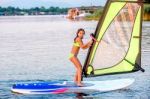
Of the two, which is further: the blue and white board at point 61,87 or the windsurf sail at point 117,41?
the blue and white board at point 61,87

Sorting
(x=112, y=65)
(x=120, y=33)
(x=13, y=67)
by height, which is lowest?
(x=13, y=67)

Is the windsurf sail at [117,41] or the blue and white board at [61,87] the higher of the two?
the windsurf sail at [117,41]

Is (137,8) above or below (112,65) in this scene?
above

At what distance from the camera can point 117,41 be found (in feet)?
48.1

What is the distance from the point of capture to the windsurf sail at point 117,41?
46.7ft

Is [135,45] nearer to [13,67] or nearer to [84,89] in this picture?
[84,89]

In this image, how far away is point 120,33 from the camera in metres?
14.6

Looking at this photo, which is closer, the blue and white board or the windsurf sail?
the windsurf sail

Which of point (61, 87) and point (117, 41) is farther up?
point (117, 41)

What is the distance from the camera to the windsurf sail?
561 inches

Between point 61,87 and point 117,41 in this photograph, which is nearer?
point 117,41

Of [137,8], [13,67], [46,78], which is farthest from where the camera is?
[13,67]

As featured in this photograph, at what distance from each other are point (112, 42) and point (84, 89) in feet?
4.96

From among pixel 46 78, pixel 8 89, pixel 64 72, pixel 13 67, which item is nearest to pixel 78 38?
pixel 8 89
